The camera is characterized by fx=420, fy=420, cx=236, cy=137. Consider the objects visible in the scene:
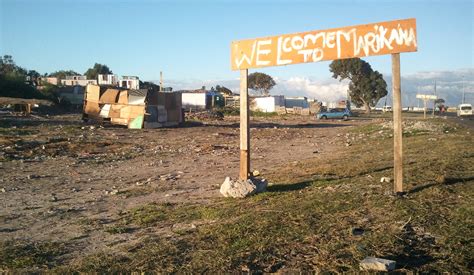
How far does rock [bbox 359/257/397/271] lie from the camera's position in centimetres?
358

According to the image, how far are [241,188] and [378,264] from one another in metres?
3.58

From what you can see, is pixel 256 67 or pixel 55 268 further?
pixel 256 67

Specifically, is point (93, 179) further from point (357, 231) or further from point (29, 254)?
point (357, 231)

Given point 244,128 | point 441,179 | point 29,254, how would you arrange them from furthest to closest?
point 244,128
point 441,179
point 29,254

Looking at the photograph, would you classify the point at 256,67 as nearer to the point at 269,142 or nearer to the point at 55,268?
the point at 55,268

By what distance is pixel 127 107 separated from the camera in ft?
90.9

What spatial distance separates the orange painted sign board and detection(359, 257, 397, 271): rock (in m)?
3.56

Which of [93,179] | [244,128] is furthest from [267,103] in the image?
[244,128]

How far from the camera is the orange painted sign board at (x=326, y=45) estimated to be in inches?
243


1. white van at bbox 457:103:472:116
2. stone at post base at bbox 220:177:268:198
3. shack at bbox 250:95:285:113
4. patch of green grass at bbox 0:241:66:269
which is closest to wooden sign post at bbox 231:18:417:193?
stone at post base at bbox 220:177:268:198

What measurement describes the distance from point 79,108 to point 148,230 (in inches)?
1903

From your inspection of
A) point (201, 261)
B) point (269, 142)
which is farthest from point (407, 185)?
point (269, 142)

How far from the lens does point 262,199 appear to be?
6668 mm

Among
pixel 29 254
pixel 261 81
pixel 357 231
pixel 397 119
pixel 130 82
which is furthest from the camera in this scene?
pixel 261 81
